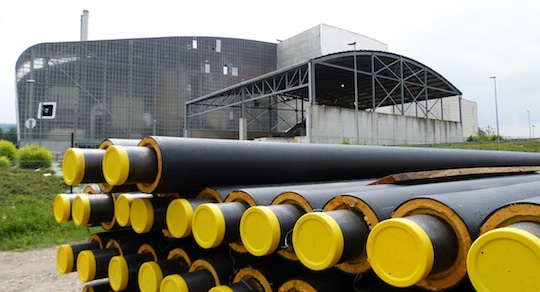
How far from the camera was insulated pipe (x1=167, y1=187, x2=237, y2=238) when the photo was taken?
6.40 ft

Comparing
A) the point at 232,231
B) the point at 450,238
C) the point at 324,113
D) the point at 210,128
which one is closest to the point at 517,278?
the point at 450,238

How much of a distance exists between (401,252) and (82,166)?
184cm

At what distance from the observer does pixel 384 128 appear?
24.5 metres

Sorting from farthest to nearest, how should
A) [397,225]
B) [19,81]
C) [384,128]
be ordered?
[19,81]
[384,128]
[397,225]

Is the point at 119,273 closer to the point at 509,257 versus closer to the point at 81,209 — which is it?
the point at 81,209

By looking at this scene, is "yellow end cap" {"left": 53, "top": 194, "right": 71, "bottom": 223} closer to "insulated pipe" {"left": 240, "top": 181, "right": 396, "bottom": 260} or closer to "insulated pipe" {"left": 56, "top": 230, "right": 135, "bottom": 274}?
"insulated pipe" {"left": 56, "top": 230, "right": 135, "bottom": 274}

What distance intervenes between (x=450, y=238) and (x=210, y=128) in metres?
36.5

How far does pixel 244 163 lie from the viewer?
93.8 inches

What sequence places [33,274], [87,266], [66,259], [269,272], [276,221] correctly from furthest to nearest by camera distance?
[33,274] < [66,259] < [87,266] < [269,272] < [276,221]

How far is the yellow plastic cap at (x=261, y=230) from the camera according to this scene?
153 cm

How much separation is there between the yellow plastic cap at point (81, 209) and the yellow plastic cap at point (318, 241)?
1.91 meters

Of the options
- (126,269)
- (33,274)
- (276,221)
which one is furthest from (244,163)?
(33,274)

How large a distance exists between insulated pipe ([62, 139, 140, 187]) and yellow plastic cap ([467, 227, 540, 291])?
6.68 ft

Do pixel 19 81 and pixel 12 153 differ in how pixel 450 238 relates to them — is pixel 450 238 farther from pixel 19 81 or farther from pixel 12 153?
pixel 19 81
